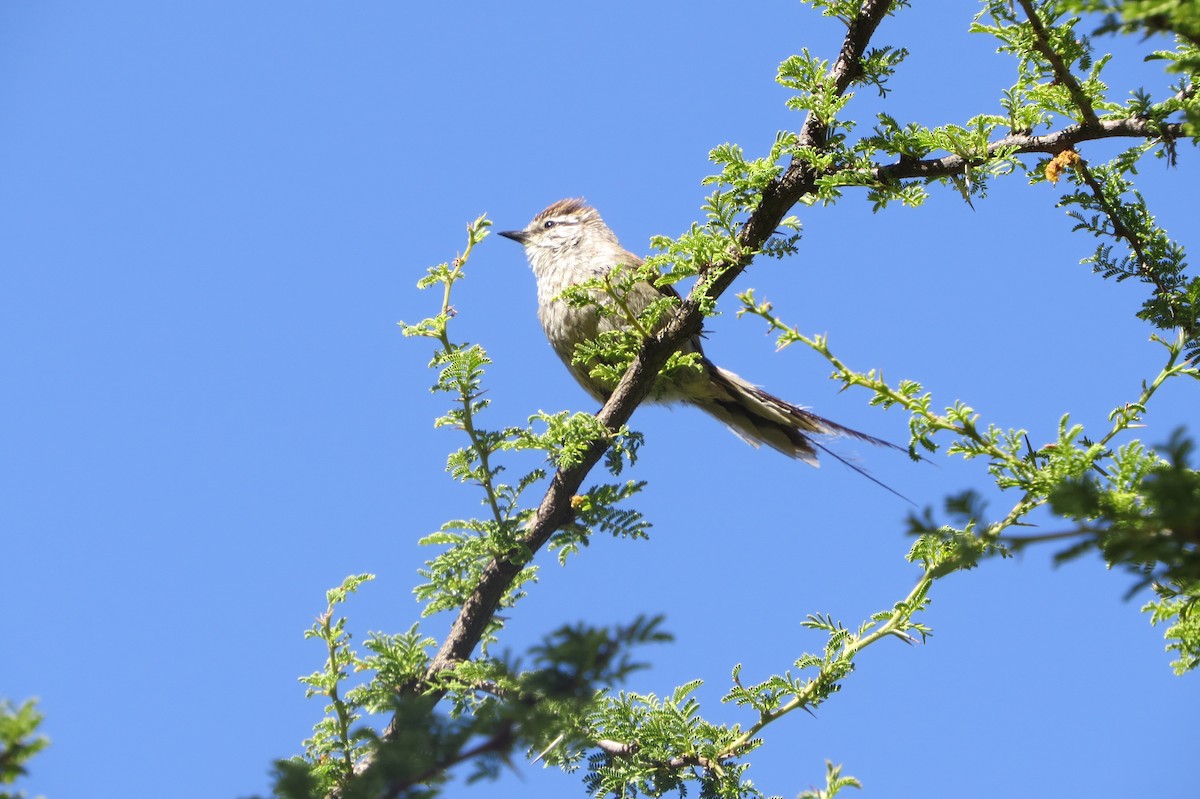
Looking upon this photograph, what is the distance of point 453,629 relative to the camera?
126 inches

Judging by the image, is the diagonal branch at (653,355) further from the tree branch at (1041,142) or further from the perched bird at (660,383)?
the perched bird at (660,383)

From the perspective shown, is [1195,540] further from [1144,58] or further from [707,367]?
[707,367]

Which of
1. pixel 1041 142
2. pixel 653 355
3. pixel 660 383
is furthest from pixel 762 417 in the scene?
pixel 1041 142

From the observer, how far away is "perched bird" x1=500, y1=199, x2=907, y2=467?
15.9 ft

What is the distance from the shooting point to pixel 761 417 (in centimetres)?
503

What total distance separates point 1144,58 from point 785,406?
256 centimetres

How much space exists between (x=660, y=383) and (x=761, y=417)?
1.12 meters

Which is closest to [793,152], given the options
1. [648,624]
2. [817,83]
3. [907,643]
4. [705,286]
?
[817,83]

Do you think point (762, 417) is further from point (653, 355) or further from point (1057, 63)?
point (1057, 63)

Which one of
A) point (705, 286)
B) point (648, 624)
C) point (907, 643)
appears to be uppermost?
point (705, 286)

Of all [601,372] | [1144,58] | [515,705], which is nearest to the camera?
[515,705]

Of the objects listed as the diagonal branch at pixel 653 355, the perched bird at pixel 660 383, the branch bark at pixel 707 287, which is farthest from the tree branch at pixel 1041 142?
the perched bird at pixel 660 383

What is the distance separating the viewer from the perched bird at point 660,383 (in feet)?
15.9

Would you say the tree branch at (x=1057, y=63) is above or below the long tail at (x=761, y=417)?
below
